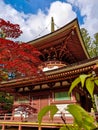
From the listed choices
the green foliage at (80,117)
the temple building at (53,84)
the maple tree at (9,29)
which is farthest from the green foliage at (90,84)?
the temple building at (53,84)

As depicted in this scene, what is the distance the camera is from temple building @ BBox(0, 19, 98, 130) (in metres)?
10.7

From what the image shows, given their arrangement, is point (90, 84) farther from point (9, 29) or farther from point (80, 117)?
point (9, 29)

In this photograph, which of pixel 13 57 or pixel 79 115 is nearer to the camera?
pixel 79 115

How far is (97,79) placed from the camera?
0.70 meters

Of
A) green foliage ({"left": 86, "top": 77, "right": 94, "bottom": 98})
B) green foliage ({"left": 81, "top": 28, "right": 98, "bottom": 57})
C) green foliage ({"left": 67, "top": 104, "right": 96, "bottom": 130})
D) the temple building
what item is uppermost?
green foliage ({"left": 81, "top": 28, "right": 98, "bottom": 57})

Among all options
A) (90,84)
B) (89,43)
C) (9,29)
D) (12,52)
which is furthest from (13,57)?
(89,43)

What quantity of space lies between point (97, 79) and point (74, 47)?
1538 cm

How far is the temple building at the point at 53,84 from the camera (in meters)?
10.7

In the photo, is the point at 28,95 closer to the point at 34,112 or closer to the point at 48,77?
the point at 34,112

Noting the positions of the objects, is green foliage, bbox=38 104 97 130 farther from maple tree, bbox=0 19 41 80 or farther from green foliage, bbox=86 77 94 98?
maple tree, bbox=0 19 41 80

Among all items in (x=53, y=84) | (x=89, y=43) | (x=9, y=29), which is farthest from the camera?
(x=89, y=43)

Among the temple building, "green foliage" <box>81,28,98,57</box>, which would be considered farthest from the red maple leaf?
"green foliage" <box>81,28,98,57</box>

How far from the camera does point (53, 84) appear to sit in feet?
40.6

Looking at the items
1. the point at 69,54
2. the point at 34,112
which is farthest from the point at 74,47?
the point at 34,112
